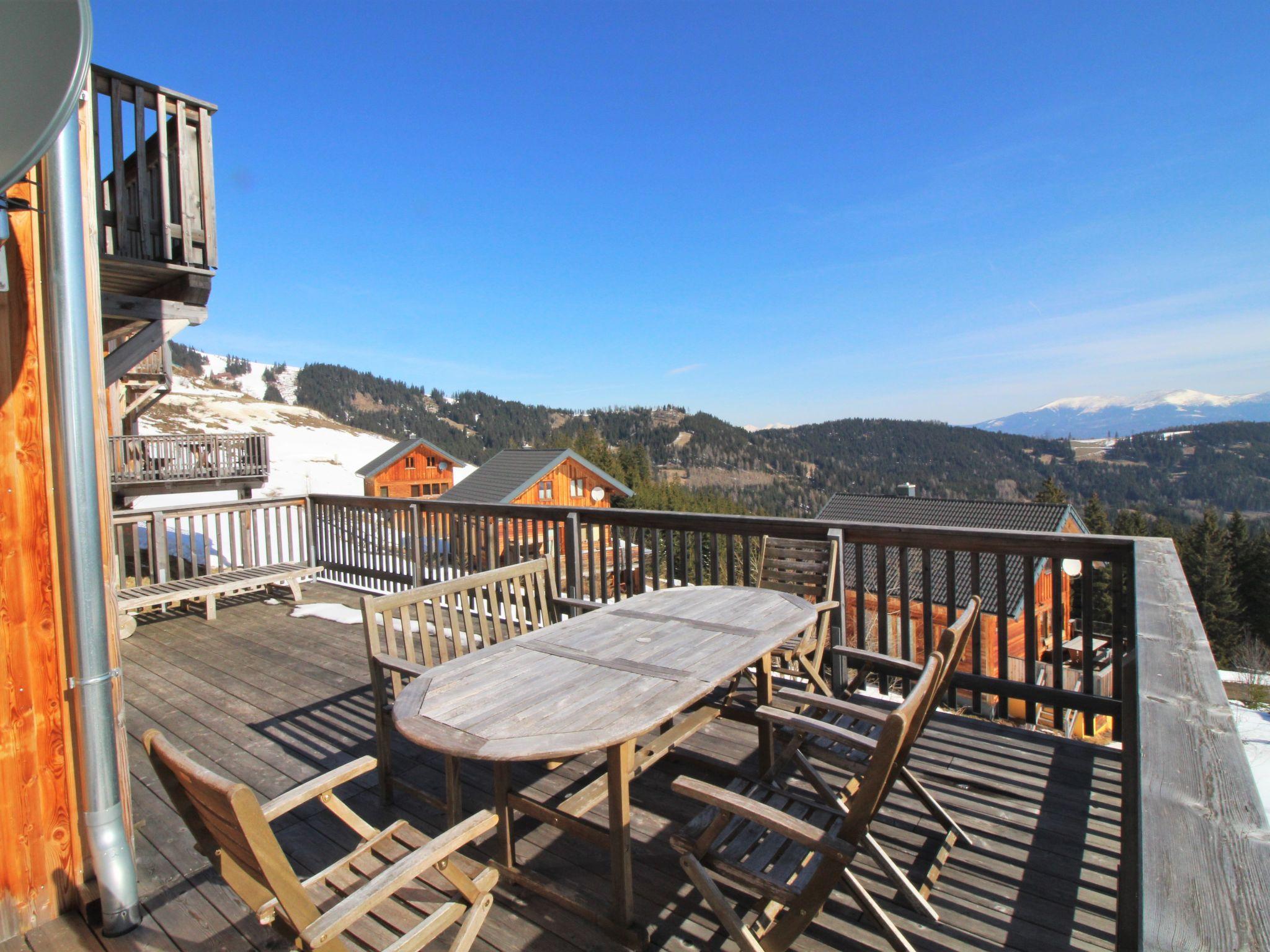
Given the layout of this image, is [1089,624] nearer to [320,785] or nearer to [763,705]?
[763,705]


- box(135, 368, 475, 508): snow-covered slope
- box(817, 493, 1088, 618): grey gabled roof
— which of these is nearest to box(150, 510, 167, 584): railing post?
box(817, 493, 1088, 618): grey gabled roof

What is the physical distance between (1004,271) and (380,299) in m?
40.7

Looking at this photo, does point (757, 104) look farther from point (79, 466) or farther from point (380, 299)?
point (380, 299)

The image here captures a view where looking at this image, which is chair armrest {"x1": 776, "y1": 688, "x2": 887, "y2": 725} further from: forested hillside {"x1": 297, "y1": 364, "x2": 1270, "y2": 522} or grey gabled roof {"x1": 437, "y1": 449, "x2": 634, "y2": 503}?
forested hillside {"x1": 297, "y1": 364, "x2": 1270, "y2": 522}

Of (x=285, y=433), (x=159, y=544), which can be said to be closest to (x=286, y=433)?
(x=285, y=433)

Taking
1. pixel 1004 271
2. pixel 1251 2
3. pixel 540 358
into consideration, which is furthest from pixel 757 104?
pixel 1004 271

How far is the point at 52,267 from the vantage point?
1927 mm

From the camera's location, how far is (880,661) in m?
3.02

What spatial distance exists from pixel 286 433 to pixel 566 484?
1615 inches

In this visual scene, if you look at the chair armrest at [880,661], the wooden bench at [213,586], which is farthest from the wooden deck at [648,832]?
the wooden bench at [213,586]

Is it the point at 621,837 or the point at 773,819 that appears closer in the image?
the point at 773,819

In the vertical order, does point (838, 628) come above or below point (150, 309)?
below

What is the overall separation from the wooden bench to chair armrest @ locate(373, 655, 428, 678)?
12.6 feet

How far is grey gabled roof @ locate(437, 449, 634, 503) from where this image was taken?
25.9 metres
